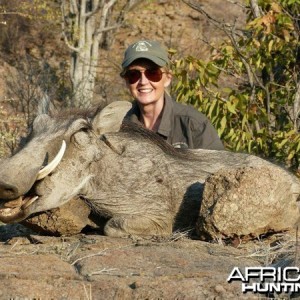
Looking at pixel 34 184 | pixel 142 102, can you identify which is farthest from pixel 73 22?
pixel 34 184

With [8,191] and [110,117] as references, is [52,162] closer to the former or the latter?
[8,191]

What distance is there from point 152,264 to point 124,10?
14.3 m

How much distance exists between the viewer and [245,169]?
5.21 m

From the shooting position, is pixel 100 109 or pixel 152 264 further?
pixel 100 109

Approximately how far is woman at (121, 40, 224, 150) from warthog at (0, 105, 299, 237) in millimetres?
658

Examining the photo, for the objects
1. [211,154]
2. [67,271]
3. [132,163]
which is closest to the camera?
[67,271]

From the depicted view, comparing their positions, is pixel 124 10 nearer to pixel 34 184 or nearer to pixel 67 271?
pixel 34 184

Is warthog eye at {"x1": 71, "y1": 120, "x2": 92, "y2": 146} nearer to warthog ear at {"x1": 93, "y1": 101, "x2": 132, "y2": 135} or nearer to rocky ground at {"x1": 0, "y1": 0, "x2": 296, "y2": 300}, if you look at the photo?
warthog ear at {"x1": 93, "y1": 101, "x2": 132, "y2": 135}

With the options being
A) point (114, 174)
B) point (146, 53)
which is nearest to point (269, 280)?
point (114, 174)

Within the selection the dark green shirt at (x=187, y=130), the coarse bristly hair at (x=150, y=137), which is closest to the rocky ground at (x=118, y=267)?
the coarse bristly hair at (x=150, y=137)

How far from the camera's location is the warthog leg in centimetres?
541

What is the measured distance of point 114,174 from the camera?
18.4ft

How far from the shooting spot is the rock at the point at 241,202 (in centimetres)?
516

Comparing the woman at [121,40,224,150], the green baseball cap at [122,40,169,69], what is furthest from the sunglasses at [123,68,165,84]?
the green baseball cap at [122,40,169,69]
